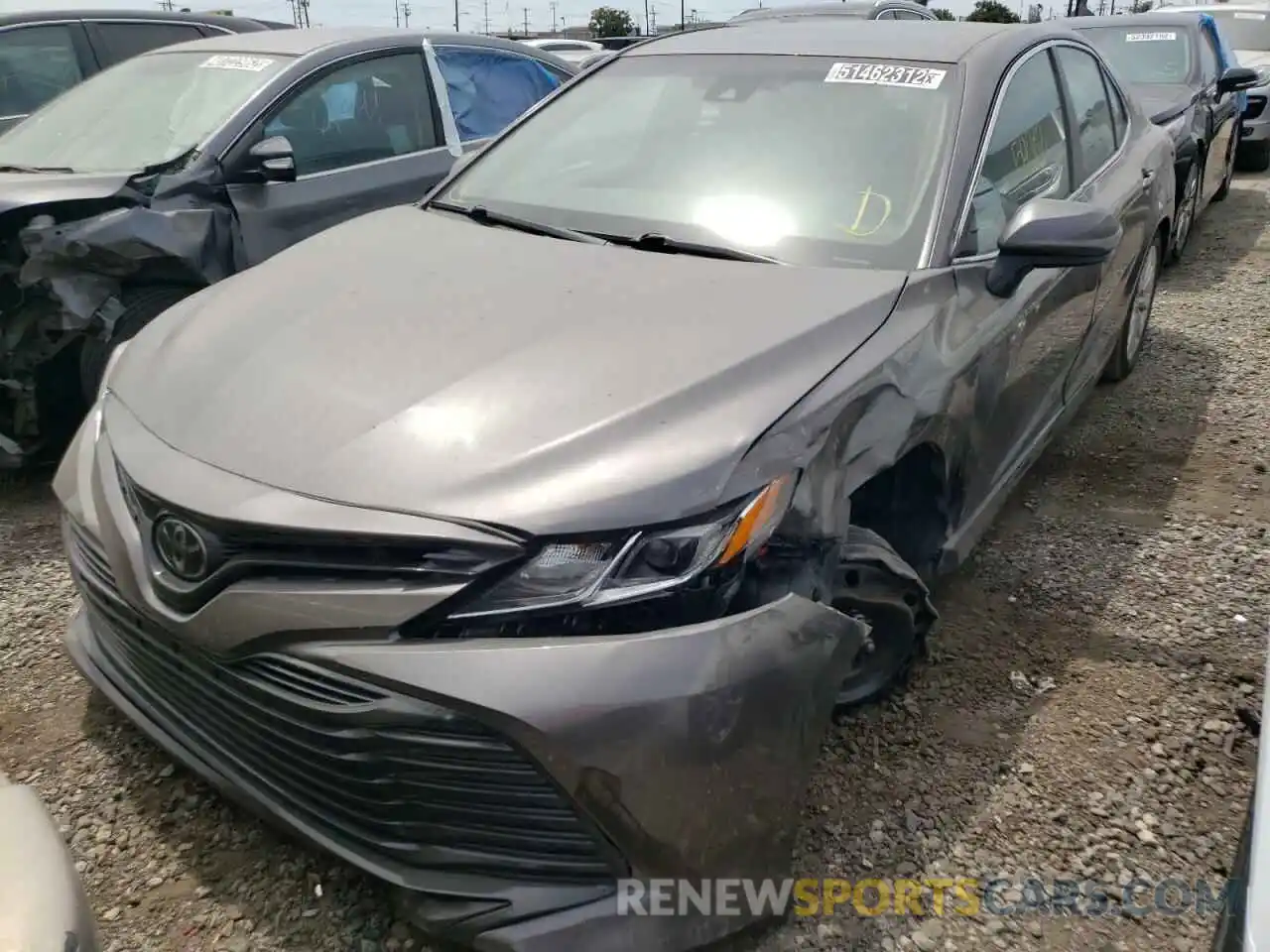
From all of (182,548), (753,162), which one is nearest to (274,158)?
(753,162)

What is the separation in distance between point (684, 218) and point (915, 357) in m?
0.75

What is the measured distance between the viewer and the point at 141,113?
4.50m

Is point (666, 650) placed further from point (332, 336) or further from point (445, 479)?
point (332, 336)

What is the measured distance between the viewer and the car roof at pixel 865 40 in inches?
119

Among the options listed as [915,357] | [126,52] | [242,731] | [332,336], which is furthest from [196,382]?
[126,52]

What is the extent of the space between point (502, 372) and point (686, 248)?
0.78 m

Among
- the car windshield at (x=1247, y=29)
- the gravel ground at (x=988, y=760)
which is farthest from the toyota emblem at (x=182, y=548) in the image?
the car windshield at (x=1247, y=29)

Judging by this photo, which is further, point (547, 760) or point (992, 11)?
point (992, 11)

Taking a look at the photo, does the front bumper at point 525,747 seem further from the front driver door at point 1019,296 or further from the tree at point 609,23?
the tree at point 609,23

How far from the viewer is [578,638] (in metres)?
1.68

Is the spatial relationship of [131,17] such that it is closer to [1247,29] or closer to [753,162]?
[753,162]

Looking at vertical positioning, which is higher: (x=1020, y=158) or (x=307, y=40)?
(x=307, y=40)

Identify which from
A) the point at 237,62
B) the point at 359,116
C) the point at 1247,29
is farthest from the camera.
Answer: the point at 1247,29

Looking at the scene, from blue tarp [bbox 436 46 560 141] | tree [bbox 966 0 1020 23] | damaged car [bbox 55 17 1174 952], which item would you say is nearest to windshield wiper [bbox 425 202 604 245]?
damaged car [bbox 55 17 1174 952]
